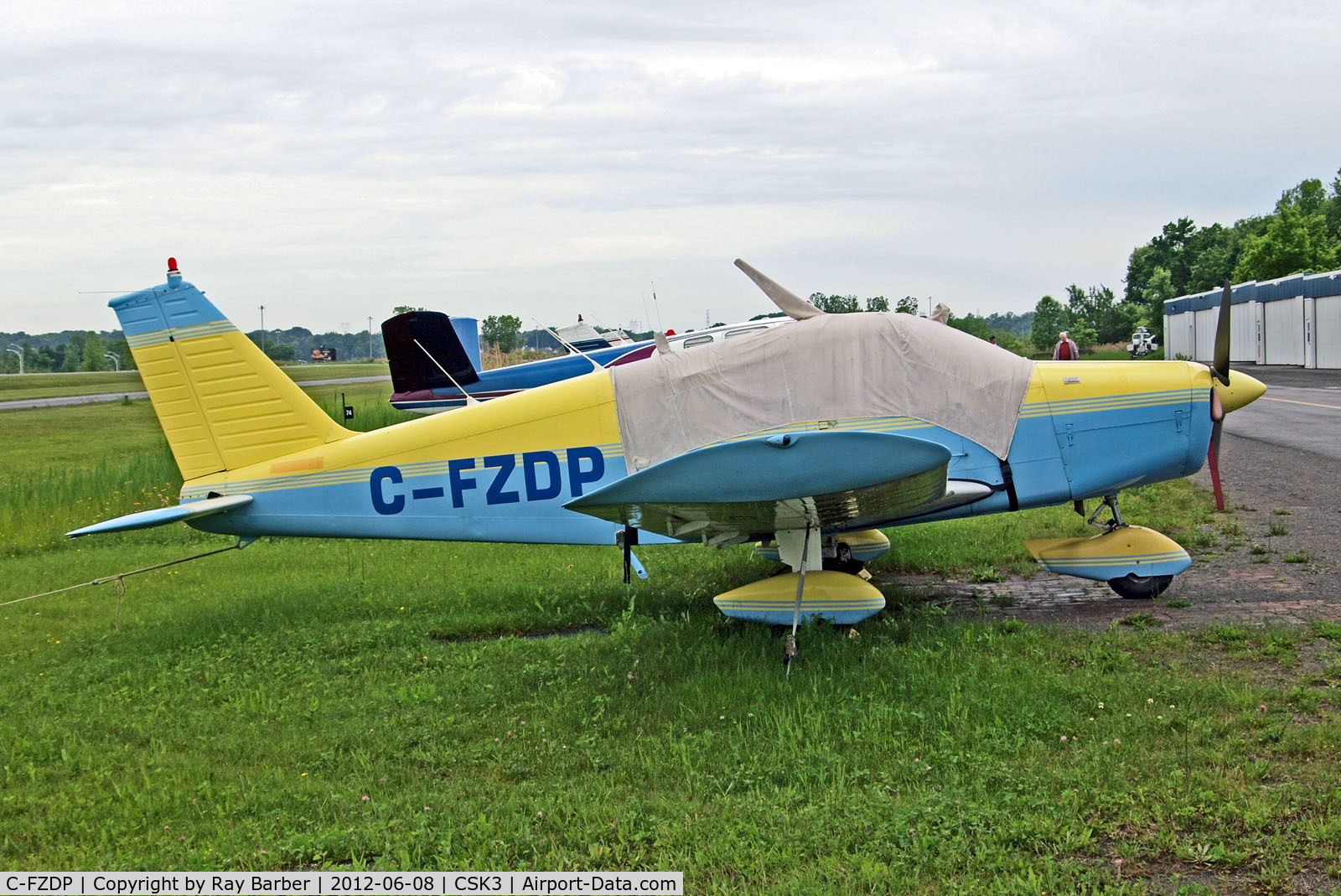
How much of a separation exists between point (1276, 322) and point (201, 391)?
51.7 m

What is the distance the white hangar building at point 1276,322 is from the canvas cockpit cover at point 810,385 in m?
39.2

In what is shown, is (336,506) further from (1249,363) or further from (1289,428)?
(1249,363)

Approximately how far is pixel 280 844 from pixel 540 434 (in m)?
3.46

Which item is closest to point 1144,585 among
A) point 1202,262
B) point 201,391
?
point 201,391

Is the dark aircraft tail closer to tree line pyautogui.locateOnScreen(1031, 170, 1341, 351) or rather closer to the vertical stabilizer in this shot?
the vertical stabilizer

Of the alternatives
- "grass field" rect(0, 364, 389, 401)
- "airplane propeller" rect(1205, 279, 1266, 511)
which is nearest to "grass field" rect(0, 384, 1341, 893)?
"airplane propeller" rect(1205, 279, 1266, 511)

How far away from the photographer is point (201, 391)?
7.59m

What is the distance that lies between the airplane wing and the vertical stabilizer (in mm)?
3277

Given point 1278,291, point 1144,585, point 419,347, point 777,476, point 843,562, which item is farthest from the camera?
point 1278,291

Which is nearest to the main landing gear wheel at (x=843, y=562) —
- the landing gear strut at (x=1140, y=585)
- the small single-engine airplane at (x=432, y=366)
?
the landing gear strut at (x=1140, y=585)

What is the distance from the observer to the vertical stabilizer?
298 inches

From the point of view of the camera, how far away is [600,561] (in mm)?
9633

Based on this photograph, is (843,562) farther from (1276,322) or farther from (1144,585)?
(1276,322)

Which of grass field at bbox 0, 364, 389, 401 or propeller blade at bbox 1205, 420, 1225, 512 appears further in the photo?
grass field at bbox 0, 364, 389, 401
